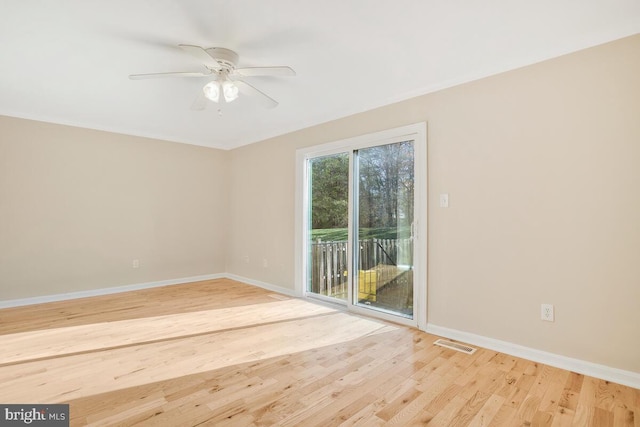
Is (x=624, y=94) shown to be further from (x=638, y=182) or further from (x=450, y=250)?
(x=450, y=250)

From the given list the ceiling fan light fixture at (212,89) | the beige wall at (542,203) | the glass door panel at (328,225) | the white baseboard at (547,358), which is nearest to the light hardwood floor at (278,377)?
the white baseboard at (547,358)

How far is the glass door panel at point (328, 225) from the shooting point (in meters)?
3.97

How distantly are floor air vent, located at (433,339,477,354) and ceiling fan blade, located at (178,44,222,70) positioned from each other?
2893 mm

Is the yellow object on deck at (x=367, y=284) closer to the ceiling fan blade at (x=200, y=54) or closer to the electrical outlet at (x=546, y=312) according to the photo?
the electrical outlet at (x=546, y=312)

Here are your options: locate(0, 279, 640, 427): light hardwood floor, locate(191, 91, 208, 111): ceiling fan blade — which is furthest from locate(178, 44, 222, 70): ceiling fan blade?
locate(0, 279, 640, 427): light hardwood floor

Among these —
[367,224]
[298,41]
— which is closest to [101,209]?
[367,224]

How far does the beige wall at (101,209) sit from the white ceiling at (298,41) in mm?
855

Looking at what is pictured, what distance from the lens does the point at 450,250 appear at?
293 centimetres

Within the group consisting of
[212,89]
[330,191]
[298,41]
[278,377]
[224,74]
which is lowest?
[278,377]

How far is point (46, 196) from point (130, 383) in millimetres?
3283

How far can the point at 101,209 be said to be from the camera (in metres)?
4.48

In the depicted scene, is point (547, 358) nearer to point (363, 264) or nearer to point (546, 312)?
point (546, 312)

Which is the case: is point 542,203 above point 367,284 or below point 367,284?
above

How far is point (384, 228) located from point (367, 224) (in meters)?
0.25
